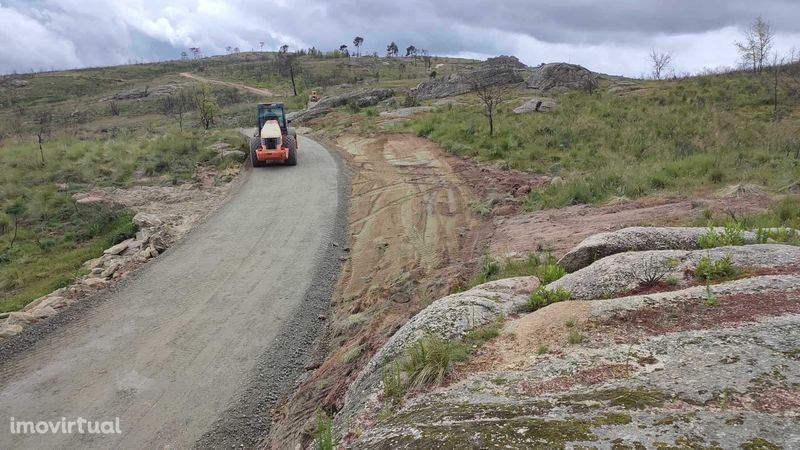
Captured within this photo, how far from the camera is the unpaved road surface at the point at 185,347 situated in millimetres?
6387

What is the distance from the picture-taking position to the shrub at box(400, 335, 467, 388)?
15.2 ft

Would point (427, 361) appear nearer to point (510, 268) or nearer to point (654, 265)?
point (654, 265)

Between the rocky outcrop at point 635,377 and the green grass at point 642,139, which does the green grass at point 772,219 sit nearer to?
the rocky outcrop at point 635,377

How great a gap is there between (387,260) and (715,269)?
22.8ft

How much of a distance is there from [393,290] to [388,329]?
2049 mm

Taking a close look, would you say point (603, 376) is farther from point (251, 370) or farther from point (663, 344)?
point (251, 370)

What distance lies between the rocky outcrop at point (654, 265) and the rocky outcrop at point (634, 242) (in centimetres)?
60

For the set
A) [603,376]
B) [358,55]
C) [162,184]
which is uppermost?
[358,55]

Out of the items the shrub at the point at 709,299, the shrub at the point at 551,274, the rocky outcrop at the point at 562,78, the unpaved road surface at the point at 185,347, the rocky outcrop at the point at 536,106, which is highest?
the rocky outcrop at the point at 562,78

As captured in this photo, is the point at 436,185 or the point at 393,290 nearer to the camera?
the point at 393,290

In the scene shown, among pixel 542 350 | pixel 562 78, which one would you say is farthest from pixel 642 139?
pixel 562 78

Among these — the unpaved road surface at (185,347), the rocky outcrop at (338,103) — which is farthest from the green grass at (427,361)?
the rocky outcrop at (338,103)

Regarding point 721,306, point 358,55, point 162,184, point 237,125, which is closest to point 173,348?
point 721,306

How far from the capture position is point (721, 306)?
4.57 meters
